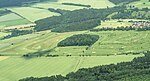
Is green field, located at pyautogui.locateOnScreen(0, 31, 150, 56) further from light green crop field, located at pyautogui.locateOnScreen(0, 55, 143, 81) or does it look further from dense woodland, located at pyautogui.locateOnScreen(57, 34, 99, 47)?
light green crop field, located at pyautogui.locateOnScreen(0, 55, 143, 81)

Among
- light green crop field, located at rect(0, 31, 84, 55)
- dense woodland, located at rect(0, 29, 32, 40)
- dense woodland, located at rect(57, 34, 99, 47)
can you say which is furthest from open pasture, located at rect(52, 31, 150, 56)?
dense woodland, located at rect(0, 29, 32, 40)

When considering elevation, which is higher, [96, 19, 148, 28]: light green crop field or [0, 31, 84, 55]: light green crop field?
[96, 19, 148, 28]: light green crop field

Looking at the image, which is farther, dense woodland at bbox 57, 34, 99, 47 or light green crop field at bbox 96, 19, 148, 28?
light green crop field at bbox 96, 19, 148, 28

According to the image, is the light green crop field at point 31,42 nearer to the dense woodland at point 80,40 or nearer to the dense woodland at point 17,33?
the dense woodland at point 80,40

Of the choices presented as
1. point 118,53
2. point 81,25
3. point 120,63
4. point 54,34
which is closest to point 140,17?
point 81,25

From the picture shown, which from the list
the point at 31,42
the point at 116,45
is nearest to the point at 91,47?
the point at 116,45

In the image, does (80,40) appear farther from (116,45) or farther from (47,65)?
(47,65)
